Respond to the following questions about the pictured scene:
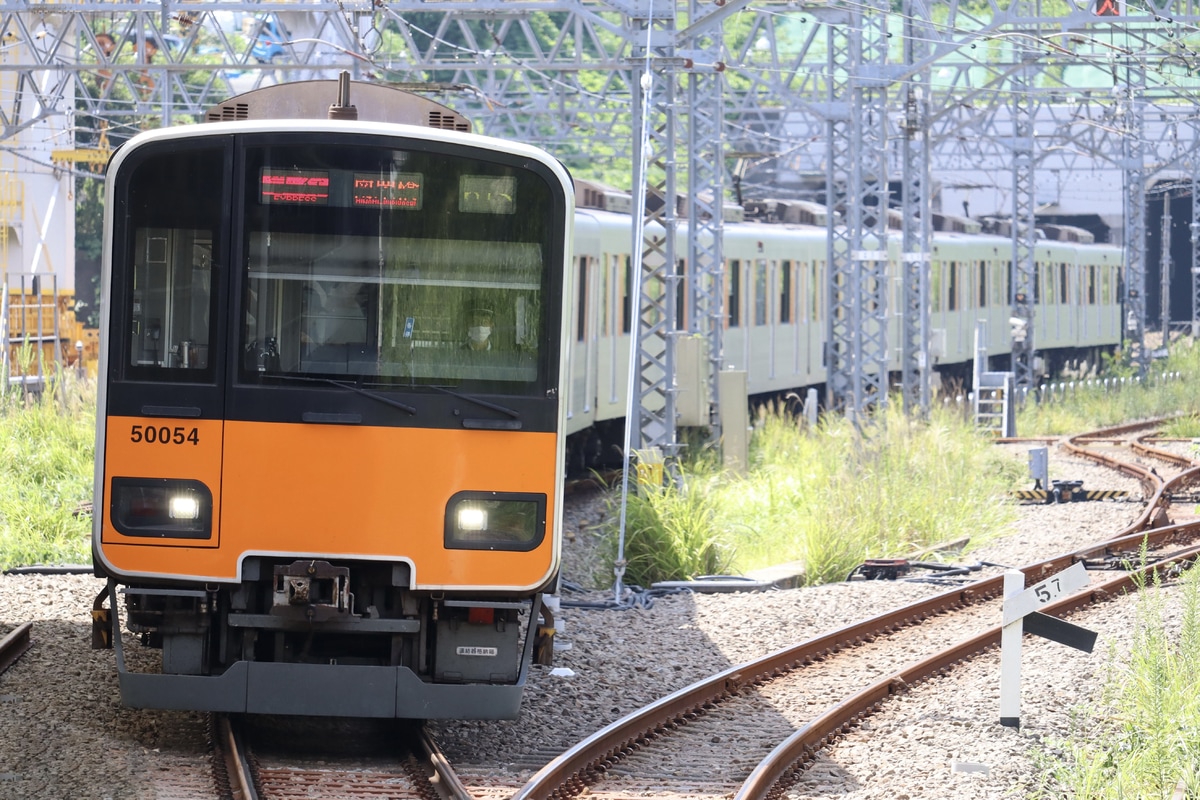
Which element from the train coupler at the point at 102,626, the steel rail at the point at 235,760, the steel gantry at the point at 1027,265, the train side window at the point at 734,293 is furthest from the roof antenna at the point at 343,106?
the steel gantry at the point at 1027,265

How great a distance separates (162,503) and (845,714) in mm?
3265

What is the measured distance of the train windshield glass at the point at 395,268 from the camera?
6.64 meters

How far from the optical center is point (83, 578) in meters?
10.8

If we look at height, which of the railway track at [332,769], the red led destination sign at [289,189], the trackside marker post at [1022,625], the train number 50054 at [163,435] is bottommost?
the railway track at [332,769]

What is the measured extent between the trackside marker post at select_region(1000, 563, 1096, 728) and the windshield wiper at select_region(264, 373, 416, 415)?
9.14 ft

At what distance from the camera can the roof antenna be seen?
707 centimetres

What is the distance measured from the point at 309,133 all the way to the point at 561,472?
166 cm

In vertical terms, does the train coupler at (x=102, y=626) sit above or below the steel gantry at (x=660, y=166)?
below

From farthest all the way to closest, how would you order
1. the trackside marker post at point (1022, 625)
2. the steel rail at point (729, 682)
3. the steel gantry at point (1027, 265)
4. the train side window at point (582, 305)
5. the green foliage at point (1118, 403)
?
the steel gantry at point (1027, 265) < the green foliage at point (1118, 403) < the train side window at point (582, 305) < the trackside marker post at point (1022, 625) < the steel rail at point (729, 682)

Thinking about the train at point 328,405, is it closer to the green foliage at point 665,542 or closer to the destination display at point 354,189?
the destination display at point 354,189

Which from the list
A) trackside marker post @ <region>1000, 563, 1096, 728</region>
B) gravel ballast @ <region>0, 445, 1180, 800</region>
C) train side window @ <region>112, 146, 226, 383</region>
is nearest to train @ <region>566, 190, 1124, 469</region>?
train side window @ <region>112, 146, 226, 383</region>

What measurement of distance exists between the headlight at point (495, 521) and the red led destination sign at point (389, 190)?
1169mm

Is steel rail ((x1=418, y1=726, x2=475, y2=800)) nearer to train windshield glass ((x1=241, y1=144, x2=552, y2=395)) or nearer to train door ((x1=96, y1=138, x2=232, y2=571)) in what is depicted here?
train door ((x1=96, y1=138, x2=232, y2=571))

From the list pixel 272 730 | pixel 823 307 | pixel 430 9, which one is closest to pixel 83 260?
pixel 823 307
